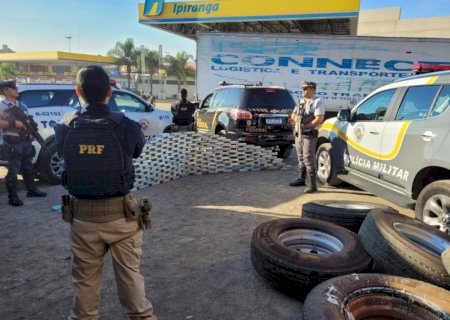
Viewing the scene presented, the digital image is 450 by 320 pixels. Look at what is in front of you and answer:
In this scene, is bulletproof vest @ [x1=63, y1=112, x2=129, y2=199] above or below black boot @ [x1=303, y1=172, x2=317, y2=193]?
above

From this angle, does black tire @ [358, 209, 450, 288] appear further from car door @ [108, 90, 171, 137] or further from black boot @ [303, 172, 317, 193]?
car door @ [108, 90, 171, 137]

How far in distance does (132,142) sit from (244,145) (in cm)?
551

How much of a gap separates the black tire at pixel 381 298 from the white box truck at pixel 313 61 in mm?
12288

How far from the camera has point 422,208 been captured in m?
4.03

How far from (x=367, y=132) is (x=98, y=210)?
13.7 feet

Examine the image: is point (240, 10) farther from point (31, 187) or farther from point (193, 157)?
point (31, 187)

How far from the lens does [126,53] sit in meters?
54.6

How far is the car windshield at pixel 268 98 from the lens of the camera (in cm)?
813

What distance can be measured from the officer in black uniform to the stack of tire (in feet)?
21.8

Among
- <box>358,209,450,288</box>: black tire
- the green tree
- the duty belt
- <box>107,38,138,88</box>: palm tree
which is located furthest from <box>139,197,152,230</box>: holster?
the green tree

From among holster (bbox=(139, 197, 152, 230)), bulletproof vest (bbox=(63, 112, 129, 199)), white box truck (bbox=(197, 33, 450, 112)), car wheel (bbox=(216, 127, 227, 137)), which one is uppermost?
white box truck (bbox=(197, 33, 450, 112))

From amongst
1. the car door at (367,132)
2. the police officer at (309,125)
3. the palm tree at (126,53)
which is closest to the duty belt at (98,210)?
the car door at (367,132)

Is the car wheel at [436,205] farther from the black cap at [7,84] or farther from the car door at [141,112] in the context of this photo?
the car door at [141,112]

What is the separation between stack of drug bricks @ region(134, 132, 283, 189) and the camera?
21.5 ft
